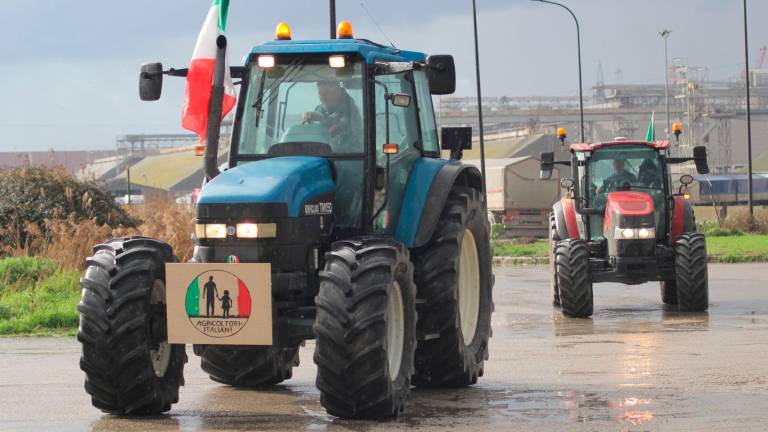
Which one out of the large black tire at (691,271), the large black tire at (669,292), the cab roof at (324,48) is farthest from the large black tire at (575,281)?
the cab roof at (324,48)

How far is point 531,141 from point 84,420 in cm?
12547

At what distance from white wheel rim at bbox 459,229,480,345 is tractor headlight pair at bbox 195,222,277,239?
8.81 feet

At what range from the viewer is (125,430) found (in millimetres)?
8812

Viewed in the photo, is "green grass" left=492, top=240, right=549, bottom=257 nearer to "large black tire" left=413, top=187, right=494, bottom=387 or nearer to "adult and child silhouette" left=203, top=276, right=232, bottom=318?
"large black tire" left=413, top=187, right=494, bottom=387

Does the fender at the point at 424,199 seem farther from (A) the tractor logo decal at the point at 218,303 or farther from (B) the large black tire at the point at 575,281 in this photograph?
(B) the large black tire at the point at 575,281

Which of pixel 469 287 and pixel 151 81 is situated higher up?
pixel 151 81

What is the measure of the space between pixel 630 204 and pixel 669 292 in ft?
6.82

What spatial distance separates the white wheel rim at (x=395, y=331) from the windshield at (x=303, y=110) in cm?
128

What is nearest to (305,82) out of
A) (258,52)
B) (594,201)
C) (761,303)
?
(258,52)

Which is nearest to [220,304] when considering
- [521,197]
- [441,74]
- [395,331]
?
[395,331]

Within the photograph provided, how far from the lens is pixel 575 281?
1869cm

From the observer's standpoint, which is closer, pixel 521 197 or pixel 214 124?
pixel 214 124

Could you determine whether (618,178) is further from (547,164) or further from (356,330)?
(356,330)

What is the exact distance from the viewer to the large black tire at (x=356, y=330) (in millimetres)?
8695
